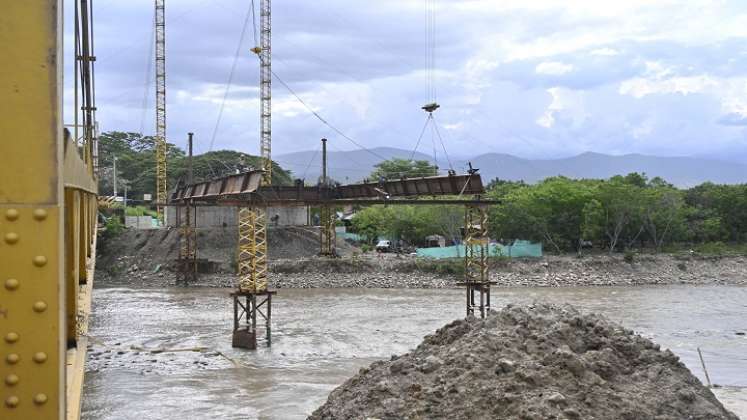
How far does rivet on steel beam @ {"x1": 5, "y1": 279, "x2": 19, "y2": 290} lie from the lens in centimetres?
305

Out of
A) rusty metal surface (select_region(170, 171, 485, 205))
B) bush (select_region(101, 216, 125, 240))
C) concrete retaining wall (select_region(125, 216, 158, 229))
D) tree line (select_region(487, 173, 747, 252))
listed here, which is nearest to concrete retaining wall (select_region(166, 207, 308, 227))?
bush (select_region(101, 216, 125, 240))

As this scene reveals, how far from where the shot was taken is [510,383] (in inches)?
384

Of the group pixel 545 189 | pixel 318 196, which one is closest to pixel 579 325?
pixel 318 196

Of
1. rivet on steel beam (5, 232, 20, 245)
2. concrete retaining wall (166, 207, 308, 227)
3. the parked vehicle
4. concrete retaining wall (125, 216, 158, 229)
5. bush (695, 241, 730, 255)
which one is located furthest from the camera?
concrete retaining wall (125, 216, 158, 229)

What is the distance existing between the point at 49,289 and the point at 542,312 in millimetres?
10307

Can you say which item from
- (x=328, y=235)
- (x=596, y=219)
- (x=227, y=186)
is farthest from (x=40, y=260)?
(x=596, y=219)

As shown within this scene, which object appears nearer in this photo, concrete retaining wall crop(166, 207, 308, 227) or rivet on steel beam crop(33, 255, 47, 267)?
rivet on steel beam crop(33, 255, 47, 267)

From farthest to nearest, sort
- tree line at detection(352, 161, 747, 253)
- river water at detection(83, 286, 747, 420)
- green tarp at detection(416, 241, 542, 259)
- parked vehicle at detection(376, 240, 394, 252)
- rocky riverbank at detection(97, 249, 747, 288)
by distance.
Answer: parked vehicle at detection(376, 240, 394, 252)
tree line at detection(352, 161, 747, 253)
green tarp at detection(416, 241, 542, 259)
rocky riverbank at detection(97, 249, 747, 288)
river water at detection(83, 286, 747, 420)

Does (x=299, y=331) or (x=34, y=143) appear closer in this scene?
(x=34, y=143)

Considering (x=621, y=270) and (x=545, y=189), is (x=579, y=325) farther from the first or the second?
(x=545, y=189)

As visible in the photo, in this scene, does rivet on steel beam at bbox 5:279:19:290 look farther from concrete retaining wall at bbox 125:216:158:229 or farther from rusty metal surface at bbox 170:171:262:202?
concrete retaining wall at bbox 125:216:158:229

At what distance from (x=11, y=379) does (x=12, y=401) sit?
91mm

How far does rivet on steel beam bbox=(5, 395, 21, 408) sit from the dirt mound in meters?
6.96

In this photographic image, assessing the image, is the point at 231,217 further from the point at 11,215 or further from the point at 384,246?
the point at 11,215
